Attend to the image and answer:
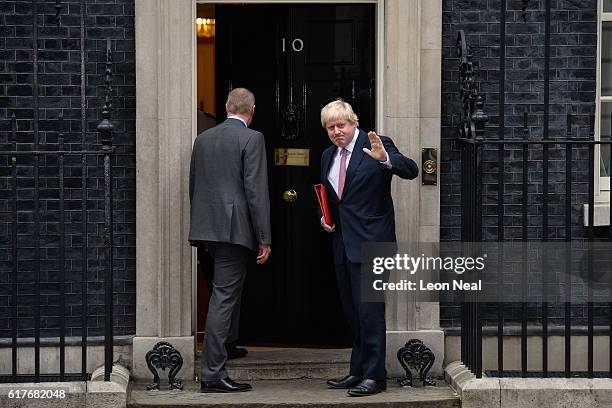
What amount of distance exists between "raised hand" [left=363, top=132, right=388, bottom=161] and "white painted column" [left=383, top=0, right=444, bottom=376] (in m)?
0.81

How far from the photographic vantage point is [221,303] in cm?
833

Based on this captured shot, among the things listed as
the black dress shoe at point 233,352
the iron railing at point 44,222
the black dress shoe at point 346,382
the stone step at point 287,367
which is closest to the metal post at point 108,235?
the iron railing at point 44,222

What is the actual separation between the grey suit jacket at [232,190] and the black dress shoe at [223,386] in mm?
869

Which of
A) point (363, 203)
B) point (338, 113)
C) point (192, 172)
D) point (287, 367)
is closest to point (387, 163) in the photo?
point (363, 203)

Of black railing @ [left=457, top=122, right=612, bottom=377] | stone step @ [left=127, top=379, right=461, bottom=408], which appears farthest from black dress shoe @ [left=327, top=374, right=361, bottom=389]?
black railing @ [left=457, top=122, right=612, bottom=377]

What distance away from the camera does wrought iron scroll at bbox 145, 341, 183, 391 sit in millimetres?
8562

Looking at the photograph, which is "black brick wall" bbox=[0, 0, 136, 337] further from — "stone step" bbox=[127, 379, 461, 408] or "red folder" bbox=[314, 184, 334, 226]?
"red folder" bbox=[314, 184, 334, 226]

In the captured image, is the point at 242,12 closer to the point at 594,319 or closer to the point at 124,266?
the point at 124,266

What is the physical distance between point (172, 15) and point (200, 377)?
7.72 ft

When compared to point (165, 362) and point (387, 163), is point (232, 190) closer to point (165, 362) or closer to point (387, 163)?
point (387, 163)

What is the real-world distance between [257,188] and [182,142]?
0.80 m

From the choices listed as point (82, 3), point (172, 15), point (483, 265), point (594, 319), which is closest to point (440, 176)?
point (483, 265)

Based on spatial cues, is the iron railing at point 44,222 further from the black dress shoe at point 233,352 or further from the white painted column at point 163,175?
the black dress shoe at point 233,352

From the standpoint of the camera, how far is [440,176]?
8.92 metres
